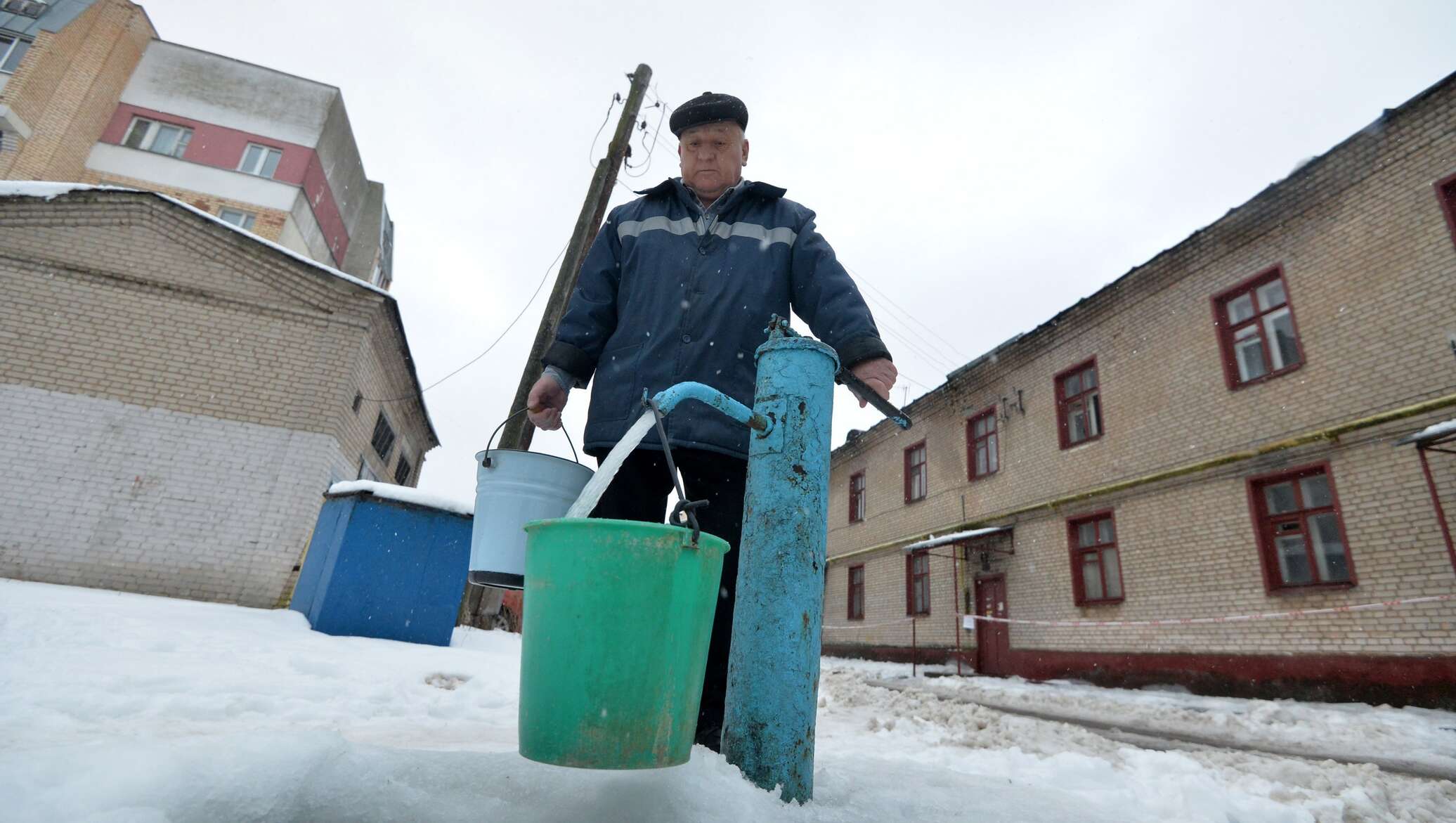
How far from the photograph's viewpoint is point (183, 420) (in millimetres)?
8375

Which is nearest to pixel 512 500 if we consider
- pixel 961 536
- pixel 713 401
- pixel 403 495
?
pixel 713 401

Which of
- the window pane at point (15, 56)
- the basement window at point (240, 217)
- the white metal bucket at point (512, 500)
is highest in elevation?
the window pane at point (15, 56)

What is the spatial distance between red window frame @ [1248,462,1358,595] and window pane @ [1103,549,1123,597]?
6.46ft

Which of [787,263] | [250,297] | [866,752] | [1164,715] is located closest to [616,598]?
[787,263]

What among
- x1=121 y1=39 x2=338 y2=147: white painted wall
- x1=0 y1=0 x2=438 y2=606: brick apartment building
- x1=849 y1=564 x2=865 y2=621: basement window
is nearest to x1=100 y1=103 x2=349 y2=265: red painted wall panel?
x1=121 y1=39 x2=338 y2=147: white painted wall

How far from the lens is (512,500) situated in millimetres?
1805

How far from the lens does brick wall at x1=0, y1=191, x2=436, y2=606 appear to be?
25.8 ft

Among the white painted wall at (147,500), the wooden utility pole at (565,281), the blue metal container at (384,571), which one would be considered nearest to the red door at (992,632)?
the wooden utility pole at (565,281)

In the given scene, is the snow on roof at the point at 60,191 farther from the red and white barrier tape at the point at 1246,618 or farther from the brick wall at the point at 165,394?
the red and white barrier tape at the point at 1246,618

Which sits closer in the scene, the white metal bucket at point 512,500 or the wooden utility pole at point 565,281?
the white metal bucket at point 512,500

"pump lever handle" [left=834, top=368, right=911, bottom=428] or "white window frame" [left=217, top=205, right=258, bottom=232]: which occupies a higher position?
"white window frame" [left=217, top=205, right=258, bottom=232]

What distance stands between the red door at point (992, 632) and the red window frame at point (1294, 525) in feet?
14.3

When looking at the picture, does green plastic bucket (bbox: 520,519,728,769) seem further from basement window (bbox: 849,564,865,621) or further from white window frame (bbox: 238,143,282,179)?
white window frame (bbox: 238,143,282,179)

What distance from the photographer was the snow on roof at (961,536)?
39.3 feet
